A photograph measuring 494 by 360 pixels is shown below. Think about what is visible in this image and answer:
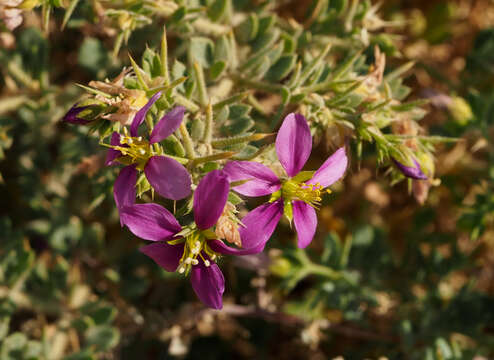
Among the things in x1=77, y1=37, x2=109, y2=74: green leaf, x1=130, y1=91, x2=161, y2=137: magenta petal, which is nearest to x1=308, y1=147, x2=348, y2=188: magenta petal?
x1=130, y1=91, x2=161, y2=137: magenta petal

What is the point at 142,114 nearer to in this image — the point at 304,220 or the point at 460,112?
the point at 304,220

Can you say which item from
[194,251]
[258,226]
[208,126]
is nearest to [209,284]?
[194,251]

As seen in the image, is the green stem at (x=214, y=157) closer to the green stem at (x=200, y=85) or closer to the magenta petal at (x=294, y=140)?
the magenta petal at (x=294, y=140)

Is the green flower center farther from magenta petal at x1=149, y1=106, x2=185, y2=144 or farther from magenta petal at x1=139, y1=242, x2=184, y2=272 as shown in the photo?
magenta petal at x1=149, y1=106, x2=185, y2=144

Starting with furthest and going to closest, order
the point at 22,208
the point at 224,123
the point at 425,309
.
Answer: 1. the point at 22,208
2. the point at 425,309
3. the point at 224,123

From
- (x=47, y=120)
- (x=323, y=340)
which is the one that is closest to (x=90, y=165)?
(x=47, y=120)

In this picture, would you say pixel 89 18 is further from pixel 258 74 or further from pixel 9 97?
pixel 258 74
